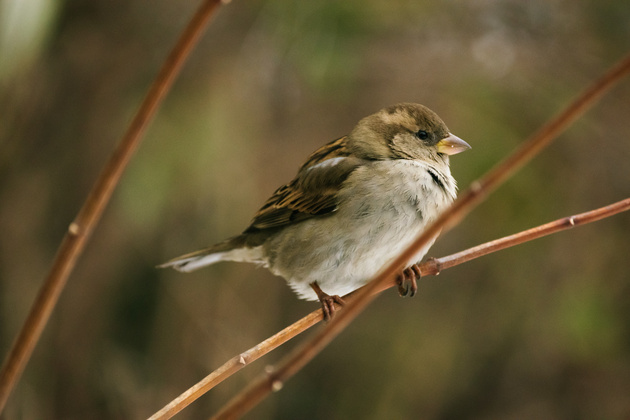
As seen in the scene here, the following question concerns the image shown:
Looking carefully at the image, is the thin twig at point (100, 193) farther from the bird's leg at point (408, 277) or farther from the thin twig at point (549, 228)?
the bird's leg at point (408, 277)

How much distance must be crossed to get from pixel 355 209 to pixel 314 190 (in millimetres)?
156

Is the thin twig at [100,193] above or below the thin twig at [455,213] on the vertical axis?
above

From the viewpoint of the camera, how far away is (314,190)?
154cm

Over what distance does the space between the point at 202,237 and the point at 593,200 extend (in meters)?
1.56

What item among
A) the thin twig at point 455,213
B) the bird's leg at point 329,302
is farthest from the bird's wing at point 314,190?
the thin twig at point 455,213

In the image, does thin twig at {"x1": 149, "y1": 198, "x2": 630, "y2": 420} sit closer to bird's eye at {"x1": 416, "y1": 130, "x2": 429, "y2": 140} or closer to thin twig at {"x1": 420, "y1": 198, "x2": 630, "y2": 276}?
thin twig at {"x1": 420, "y1": 198, "x2": 630, "y2": 276}

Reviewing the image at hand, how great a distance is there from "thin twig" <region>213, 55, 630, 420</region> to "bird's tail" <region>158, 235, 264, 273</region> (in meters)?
0.85

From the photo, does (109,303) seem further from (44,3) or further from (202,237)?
(44,3)

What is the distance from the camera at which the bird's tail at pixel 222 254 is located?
1.42 meters

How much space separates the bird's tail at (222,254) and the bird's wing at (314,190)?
0.06m

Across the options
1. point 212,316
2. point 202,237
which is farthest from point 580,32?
point 212,316

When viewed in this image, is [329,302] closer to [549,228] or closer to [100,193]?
[549,228]

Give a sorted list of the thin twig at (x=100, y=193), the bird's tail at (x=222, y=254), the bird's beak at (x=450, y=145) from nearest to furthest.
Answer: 1. the thin twig at (x=100, y=193)
2. the bird's beak at (x=450, y=145)
3. the bird's tail at (x=222, y=254)

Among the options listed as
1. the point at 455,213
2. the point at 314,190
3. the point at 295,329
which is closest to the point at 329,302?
the point at 314,190
